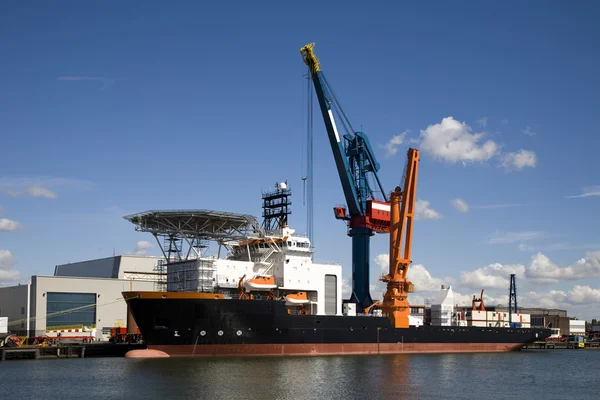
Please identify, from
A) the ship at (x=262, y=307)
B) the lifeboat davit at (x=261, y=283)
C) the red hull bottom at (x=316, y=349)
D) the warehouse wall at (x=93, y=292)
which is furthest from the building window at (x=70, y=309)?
the lifeboat davit at (x=261, y=283)

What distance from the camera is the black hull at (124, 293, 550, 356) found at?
160ft

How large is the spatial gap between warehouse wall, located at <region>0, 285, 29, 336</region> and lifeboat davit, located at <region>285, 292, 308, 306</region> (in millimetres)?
29394

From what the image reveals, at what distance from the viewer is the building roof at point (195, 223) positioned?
61094mm

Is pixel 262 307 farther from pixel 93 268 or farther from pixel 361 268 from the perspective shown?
pixel 93 268

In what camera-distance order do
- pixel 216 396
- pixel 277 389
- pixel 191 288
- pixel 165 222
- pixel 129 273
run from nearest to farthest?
1. pixel 216 396
2. pixel 277 389
3. pixel 191 288
4. pixel 165 222
5. pixel 129 273

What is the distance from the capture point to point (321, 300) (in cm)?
5859

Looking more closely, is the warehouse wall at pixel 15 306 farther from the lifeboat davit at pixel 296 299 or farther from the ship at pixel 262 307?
the lifeboat davit at pixel 296 299

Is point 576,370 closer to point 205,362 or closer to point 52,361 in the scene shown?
point 205,362

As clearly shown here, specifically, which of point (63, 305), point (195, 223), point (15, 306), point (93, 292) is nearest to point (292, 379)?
point (195, 223)

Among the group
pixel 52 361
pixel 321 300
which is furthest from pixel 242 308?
pixel 52 361

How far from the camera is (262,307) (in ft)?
165

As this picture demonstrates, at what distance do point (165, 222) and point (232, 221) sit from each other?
18.8 feet

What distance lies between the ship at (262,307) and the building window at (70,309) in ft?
48.1

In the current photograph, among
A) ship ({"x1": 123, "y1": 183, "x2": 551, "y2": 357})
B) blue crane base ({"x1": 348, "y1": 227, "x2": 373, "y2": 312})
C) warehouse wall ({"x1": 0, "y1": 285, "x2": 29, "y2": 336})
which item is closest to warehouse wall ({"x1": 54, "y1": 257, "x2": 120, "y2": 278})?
warehouse wall ({"x1": 0, "y1": 285, "x2": 29, "y2": 336})
